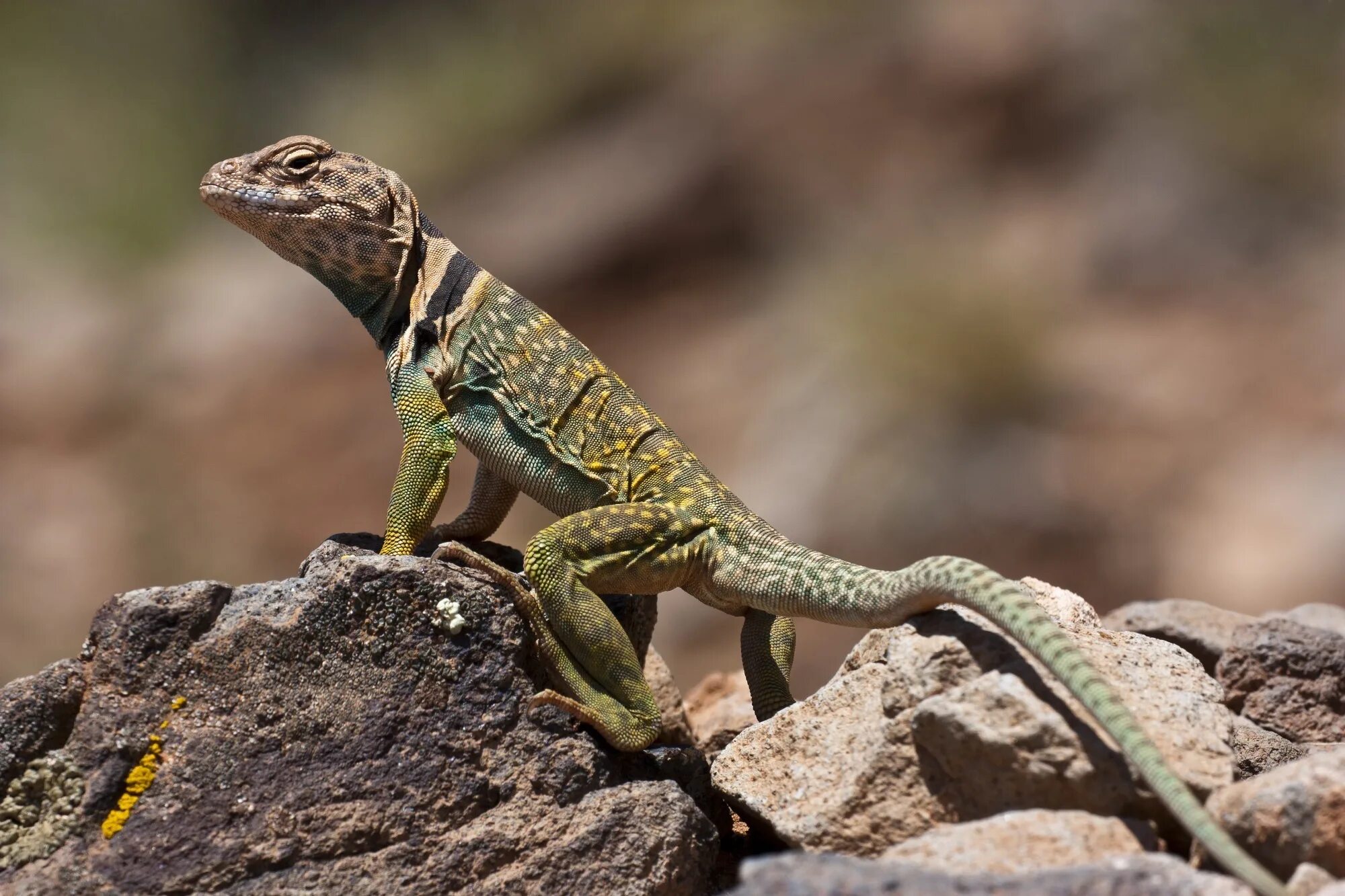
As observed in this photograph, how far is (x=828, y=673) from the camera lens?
663 inches

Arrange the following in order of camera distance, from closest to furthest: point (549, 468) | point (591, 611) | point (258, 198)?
point (591, 611), point (549, 468), point (258, 198)

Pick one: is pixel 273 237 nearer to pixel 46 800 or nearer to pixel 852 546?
pixel 46 800

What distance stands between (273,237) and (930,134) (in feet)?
54.5

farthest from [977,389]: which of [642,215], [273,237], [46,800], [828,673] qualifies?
[46,800]

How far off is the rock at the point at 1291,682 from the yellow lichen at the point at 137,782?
19.7ft

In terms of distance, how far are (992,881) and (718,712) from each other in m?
5.21

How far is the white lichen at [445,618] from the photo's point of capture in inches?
225

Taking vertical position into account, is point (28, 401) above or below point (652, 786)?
above

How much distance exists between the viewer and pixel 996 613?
199 inches

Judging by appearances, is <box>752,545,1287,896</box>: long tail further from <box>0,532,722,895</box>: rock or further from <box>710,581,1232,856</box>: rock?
<box>0,532,722,895</box>: rock

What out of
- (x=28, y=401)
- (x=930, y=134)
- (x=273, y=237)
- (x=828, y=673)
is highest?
(x=930, y=134)

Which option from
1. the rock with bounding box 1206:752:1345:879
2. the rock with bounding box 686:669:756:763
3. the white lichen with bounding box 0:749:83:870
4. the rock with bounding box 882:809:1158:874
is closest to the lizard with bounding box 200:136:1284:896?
the rock with bounding box 882:809:1158:874

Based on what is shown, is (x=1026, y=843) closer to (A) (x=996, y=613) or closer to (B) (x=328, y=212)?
(A) (x=996, y=613)

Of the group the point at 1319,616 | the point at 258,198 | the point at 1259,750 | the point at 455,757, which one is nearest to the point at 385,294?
the point at 258,198
